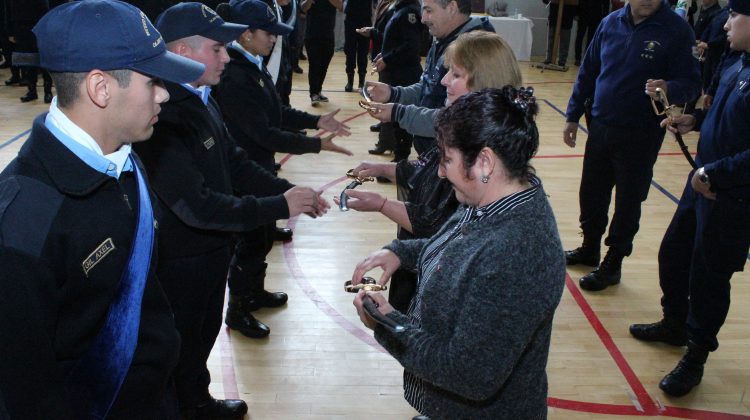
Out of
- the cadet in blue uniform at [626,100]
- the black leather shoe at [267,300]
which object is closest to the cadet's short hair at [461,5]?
the cadet in blue uniform at [626,100]

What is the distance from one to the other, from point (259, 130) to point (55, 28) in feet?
6.64

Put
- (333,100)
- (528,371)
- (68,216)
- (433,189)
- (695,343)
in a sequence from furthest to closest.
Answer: (333,100) → (695,343) → (433,189) → (528,371) → (68,216)

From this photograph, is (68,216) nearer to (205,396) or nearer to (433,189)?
(433,189)

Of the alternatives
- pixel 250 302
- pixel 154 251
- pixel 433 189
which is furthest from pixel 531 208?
pixel 250 302

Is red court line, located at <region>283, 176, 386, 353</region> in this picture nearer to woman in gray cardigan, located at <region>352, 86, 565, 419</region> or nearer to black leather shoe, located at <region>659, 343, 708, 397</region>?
black leather shoe, located at <region>659, 343, 708, 397</region>

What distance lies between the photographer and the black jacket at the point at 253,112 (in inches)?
138

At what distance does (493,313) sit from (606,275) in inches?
126

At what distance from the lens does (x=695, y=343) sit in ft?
11.2

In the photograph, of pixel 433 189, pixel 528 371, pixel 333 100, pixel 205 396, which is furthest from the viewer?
pixel 333 100

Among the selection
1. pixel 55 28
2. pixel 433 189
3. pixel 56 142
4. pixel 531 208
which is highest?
pixel 55 28

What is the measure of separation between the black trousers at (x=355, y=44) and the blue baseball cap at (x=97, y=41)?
7.67 m

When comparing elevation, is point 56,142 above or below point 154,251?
above

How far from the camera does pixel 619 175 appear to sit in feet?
14.0

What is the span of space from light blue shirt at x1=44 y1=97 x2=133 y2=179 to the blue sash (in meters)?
0.18
